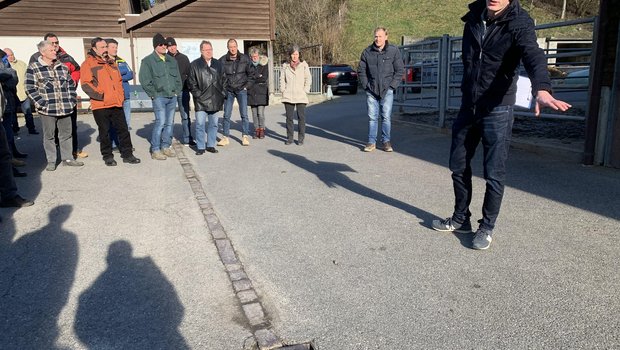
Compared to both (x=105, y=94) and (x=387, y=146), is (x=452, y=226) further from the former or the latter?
(x=105, y=94)

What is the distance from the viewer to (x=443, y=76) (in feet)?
35.7

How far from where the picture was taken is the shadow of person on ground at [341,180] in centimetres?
527

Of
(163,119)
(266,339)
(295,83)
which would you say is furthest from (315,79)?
(266,339)

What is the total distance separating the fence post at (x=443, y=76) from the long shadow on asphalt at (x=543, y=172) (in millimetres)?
507

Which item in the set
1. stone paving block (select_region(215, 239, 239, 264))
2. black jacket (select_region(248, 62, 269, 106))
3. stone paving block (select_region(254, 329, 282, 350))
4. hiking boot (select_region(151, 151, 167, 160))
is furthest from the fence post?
stone paving block (select_region(254, 329, 282, 350))

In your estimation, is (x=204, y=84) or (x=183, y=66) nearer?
(x=204, y=84)

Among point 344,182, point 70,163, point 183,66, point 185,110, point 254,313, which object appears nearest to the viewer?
point 254,313

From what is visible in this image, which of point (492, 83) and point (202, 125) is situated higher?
point (492, 83)

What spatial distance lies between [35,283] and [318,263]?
208 cm

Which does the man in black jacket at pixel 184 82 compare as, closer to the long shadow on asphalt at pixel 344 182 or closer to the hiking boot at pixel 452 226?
the long shadow on asphalt at pixel 344 182

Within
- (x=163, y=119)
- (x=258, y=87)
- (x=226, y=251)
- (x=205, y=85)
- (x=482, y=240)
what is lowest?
(x=226, y=251)

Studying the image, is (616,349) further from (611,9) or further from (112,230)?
(611,9)

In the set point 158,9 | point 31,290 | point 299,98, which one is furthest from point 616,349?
point 158,9

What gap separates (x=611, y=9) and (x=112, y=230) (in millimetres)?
6668
